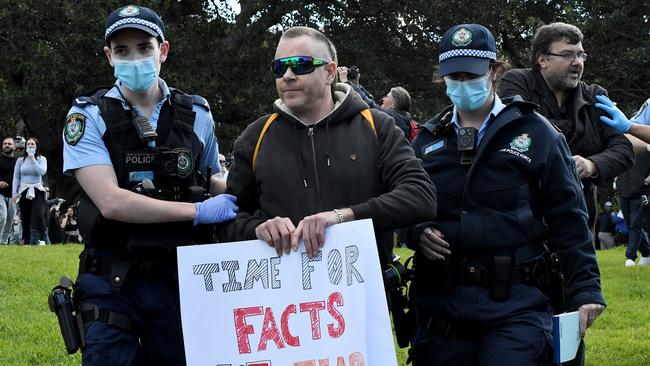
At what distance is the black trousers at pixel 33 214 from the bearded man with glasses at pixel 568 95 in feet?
44.3

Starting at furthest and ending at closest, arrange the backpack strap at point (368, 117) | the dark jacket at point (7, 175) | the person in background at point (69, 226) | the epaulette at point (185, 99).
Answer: the person in background at point (69, 226) → the dark jacket at point (7, 175) → the epaulette at point (185, 99) → the backpack strap at point (368, 117)

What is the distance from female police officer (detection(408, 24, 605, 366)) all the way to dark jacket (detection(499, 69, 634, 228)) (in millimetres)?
1361

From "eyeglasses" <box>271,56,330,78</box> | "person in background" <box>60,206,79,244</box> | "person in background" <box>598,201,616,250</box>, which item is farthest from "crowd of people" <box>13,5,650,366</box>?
"person in background" <box>598,201,616,250</box>

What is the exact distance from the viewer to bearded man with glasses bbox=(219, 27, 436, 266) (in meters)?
3.93

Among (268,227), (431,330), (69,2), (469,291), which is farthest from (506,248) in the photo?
(69,2)

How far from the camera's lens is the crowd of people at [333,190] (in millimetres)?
3990

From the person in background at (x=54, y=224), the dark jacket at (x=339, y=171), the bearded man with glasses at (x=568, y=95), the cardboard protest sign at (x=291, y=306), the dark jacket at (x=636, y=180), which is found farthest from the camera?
the person in background at (x=54, y=224)

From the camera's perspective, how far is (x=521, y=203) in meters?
4.33

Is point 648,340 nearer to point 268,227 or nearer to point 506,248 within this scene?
point 506,248

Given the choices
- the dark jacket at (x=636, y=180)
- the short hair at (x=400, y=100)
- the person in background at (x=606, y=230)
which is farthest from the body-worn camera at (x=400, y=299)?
the person in background at (x=606, y=230)

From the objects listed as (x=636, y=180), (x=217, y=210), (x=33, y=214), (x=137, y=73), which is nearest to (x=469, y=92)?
(x=217, y=210)

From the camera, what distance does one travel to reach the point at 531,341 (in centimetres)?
419

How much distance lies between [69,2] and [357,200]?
2167 centimetres

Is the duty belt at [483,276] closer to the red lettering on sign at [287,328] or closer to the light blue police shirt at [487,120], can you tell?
the light blue police shirt at [487,120]
